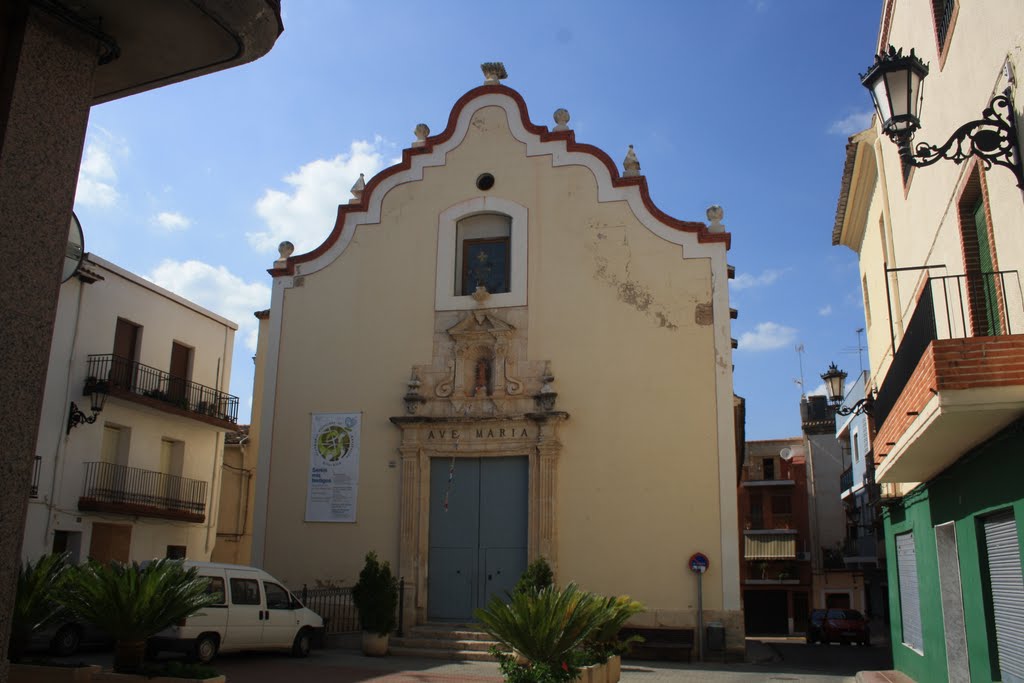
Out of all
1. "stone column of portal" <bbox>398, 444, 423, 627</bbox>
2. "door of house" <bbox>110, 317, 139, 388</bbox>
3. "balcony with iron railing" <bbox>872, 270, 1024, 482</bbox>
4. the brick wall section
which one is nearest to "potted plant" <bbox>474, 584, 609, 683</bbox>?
"balcony with iron railing" <bbox>872, 270, 1024, 482</bbox>

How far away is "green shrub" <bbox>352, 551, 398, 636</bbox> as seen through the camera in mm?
16000

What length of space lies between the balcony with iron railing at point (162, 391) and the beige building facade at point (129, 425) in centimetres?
3

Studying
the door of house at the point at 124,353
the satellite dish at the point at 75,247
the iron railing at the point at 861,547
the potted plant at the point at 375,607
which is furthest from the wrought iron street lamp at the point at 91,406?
the iron railing at the point at 861,547

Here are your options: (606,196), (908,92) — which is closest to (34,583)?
(908,92)

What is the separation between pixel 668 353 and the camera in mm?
18062

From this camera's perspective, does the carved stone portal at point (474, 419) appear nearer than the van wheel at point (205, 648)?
No

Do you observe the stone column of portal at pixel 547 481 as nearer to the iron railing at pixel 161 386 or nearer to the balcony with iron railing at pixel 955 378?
the balcony with iron railing at pixel 955 378

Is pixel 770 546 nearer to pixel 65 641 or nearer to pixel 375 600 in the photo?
pixel 375 600

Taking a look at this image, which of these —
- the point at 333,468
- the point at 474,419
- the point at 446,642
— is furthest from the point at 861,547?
the point at 333,468

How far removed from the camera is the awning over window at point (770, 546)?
1770 inches

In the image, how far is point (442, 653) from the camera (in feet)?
53.6

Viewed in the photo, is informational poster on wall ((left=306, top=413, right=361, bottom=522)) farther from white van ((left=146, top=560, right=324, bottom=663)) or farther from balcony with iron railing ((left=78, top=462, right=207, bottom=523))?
balcony with iron railing ((left=78, top=462, right=207, bottom=523))

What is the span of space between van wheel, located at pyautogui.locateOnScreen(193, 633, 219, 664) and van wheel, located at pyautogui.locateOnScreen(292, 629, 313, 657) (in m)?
1.86

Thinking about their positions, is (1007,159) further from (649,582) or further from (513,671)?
(649,582)
